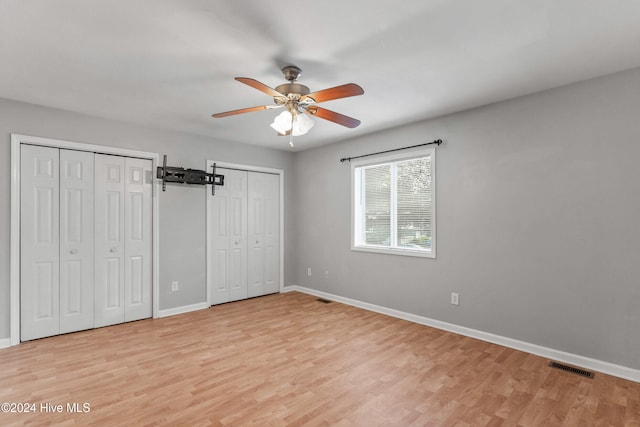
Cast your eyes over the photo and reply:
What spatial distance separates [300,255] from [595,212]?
13.6 feet

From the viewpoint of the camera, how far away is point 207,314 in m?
4.43

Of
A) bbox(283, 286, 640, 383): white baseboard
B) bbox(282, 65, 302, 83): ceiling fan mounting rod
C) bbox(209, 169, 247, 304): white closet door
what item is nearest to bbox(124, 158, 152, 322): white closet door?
bbox(209, 169, 247, 304): white closet door

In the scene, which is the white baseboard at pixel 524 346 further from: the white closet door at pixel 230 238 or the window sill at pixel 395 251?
the white closet door at pixel 230 238

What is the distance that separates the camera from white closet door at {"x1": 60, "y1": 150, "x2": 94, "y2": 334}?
3641 millimetres

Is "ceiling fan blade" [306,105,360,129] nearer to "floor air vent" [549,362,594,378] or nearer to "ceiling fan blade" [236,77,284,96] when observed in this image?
"ceiling fan blade" [236,77,284,96]

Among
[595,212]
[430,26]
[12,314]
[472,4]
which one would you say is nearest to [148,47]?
[430,26]

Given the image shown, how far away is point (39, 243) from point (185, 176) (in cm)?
174

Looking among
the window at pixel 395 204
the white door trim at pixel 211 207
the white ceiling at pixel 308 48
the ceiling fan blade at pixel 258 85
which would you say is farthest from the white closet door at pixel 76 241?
the window at pixel 395 204

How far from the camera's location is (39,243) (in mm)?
3492

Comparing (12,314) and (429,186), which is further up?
(429,186)

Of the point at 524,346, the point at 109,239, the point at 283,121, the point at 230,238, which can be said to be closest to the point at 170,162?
the point at 109,239

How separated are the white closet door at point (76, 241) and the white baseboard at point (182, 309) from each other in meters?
0.80

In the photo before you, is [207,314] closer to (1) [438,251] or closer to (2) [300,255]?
(2) [300,255]

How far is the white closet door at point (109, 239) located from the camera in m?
3.87
